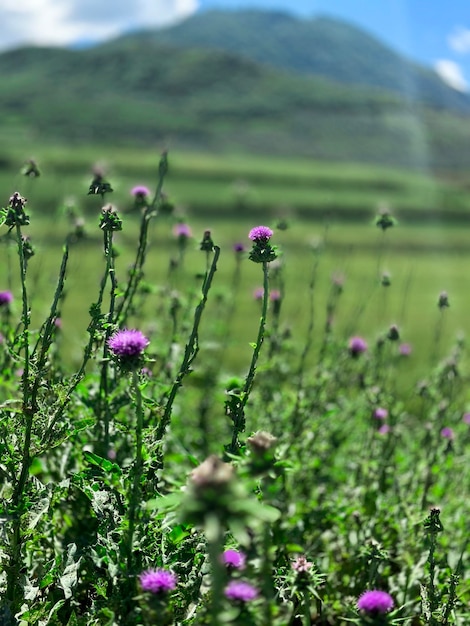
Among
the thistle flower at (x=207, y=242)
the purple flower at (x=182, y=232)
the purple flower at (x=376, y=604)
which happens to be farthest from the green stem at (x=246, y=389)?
the purple flower at (x=182, y=232)

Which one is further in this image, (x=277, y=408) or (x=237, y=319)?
(x=237, y=319)

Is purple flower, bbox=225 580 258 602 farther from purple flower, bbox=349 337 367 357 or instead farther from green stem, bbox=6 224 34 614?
purple flower, bbox=349 337 367 357

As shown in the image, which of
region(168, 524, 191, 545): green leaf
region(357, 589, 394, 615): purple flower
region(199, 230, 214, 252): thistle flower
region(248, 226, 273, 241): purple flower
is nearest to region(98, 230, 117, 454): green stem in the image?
region(199, 230, 214, 252): thistle flower

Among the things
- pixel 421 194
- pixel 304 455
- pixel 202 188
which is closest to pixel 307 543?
pixel 304 455

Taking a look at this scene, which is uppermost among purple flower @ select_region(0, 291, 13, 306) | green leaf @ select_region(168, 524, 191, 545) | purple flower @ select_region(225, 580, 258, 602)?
purple flower @ select_region(0, 291, 13, 306)

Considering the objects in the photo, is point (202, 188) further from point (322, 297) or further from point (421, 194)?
point (322, 297)

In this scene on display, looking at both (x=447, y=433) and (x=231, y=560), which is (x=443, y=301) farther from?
(x=231, y=560)

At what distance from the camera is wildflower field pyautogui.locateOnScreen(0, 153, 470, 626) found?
7.97ft

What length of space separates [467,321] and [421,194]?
68886 millimetres

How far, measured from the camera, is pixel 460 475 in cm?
586

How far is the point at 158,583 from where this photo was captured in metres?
2.35

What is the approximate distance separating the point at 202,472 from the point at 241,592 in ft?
2.08

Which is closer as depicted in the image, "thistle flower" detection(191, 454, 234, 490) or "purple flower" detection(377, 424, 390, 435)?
"thistle flower" detection(191, 454, 234, 490)

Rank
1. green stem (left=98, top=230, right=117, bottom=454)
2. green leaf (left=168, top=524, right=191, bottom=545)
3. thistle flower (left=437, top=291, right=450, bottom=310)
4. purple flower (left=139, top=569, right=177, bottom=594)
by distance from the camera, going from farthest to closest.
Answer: thistle flower (left=437, top=291, right=450, bottom=310), green stem (left=98, top=230, right=117, bottom=454), green leaf (left=168, top=524, right=191, bottom=545), purple flower (left=139, top=569, right=177, bottom=594)
